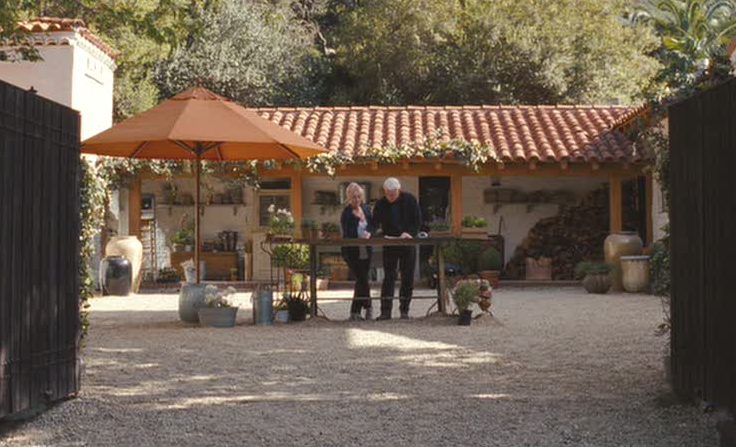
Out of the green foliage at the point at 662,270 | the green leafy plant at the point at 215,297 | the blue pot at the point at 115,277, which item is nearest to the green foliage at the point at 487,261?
the blue pot at the point at 115,277

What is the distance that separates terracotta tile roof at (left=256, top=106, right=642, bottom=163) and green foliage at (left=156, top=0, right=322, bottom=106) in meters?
6.21

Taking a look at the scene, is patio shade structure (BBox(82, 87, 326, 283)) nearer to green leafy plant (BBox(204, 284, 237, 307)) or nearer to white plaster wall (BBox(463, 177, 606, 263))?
green leafy plant (BBox(204, 284, 237, 307))

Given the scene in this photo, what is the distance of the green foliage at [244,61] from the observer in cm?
2600

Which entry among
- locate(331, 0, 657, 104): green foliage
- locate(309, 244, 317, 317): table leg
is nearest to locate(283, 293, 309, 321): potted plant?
locate(309, 244, 317, 317): table leg

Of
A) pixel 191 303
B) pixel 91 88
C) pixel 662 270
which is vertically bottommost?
pixel 191 303

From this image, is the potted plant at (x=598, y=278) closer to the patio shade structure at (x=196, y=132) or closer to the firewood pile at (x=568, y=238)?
the firewood pile at (x=568, y=238)

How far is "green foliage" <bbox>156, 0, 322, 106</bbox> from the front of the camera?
2600cm

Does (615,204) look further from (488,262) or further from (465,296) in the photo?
(465,296)

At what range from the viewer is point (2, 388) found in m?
4.62

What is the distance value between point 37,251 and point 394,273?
20.4ft

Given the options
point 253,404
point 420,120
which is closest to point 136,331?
point 253,404

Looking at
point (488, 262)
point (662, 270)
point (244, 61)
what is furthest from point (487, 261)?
point (244, 61)

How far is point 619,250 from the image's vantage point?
1652cm

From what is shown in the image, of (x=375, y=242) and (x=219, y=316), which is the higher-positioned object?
(x=375, y=242)
